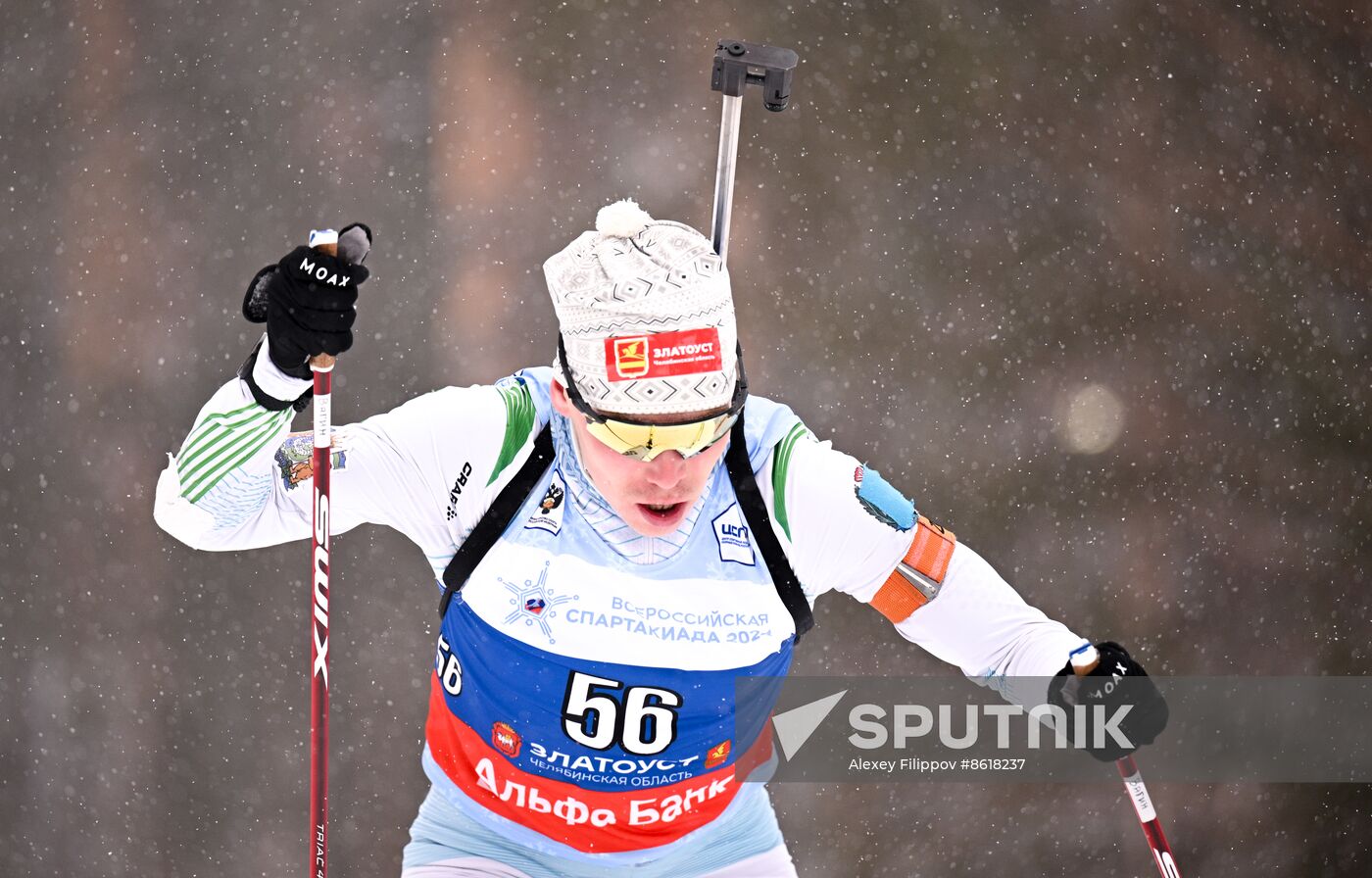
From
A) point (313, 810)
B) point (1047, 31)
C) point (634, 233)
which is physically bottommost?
point (313, 810)

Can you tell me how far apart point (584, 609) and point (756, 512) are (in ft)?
1.45

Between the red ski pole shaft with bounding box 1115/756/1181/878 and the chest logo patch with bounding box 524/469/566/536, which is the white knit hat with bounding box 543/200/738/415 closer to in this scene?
the chest logo patch with bounding box 524/469/566/536

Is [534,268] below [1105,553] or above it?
above

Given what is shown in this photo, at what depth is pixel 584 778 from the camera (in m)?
2.86

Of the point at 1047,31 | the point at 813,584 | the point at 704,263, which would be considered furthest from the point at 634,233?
the point at 1047,31

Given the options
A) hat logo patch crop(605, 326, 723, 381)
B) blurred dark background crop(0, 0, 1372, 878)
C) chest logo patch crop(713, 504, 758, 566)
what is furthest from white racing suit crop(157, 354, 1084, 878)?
blurred dark background crop(0, 0, 1372, 878)

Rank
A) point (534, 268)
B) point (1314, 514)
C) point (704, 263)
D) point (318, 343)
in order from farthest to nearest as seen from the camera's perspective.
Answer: point (1314, 514) → point (534, 268) → point (704, 263) → point (318, 343)

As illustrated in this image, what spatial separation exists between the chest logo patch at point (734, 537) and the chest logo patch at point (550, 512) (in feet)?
1.15

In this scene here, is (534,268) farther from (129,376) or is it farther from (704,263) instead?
(704,263)

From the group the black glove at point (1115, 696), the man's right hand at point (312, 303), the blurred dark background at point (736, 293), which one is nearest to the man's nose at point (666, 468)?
the man's right hand at point (312, 303)

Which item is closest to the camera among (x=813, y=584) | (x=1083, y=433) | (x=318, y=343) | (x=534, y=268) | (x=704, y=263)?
(x=318, y=343)

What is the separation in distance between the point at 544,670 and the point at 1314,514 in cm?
468

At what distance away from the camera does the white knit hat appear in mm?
2508

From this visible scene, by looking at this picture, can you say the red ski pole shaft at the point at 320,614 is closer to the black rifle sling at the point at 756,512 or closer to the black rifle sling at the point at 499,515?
the black rifle sling at the point at 499,515
